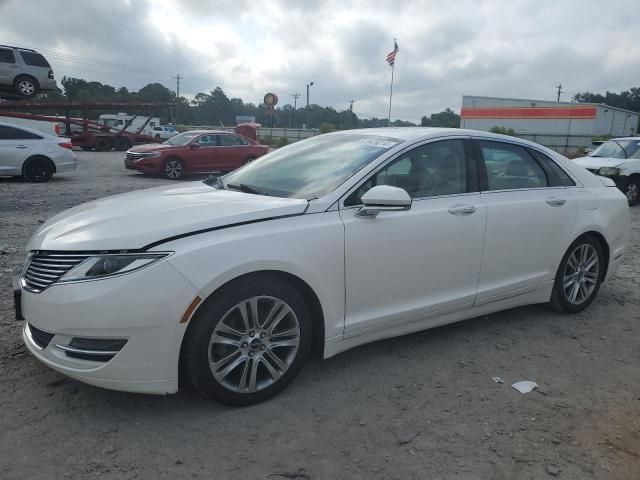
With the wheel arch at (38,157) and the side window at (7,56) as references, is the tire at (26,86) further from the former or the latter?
the wheel arch at (38,157)

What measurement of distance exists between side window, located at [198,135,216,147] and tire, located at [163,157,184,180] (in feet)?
3.11

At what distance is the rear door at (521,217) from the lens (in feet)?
12.6

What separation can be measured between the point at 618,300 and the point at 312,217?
11.9 ft

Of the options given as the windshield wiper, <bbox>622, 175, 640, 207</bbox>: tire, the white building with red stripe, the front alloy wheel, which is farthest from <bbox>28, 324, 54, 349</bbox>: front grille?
the white building with red stripe

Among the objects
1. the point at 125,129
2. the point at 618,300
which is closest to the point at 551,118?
the point at 125,129

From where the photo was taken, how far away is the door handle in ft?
11.8

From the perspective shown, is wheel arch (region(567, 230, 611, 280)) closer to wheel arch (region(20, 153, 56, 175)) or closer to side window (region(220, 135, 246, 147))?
wheel arch (region(20, 153, 56, 175))

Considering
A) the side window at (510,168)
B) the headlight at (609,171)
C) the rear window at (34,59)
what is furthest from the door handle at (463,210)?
the rear window at (34,59)

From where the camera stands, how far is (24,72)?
21812mm

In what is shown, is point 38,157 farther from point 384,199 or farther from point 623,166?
point 623,166

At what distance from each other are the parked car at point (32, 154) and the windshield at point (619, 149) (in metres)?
13.2

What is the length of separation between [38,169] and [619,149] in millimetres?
14065

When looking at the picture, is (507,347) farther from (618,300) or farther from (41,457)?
(41,457)

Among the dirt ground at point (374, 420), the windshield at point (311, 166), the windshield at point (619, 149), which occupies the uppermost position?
the windshield at point (619, 149)
